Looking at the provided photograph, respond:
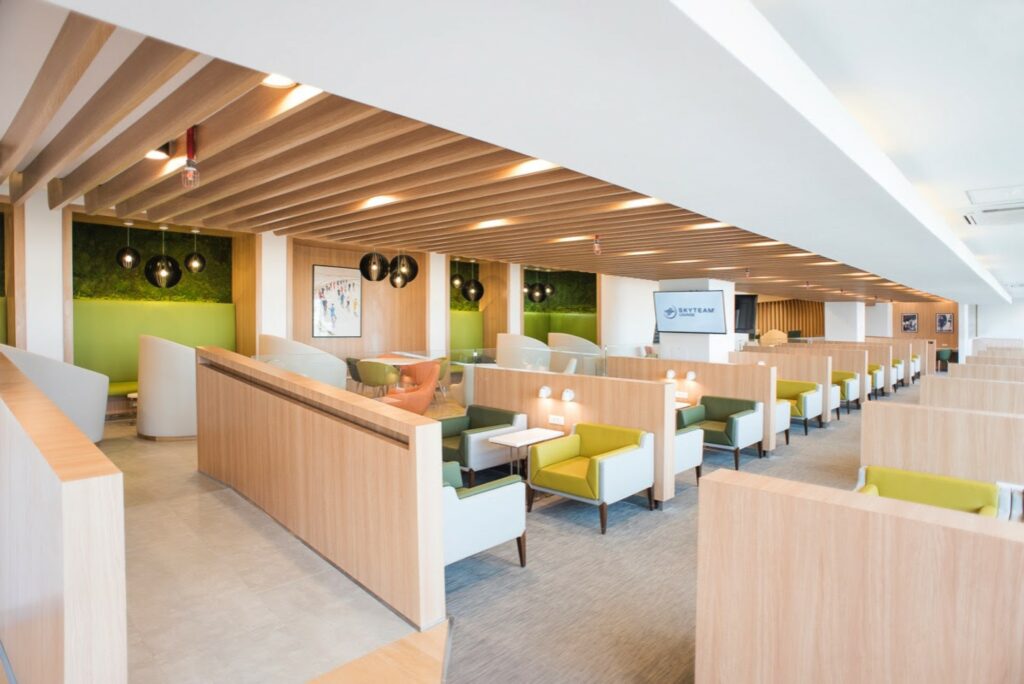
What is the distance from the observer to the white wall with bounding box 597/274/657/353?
46.8 feet

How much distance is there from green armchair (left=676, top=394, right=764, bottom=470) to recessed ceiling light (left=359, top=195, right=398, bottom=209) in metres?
4.35

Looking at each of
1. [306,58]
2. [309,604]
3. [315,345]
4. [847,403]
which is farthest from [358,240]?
→ [847,403]

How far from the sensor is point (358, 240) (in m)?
7.82

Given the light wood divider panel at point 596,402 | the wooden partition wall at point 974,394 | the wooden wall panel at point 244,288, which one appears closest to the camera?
the light wood divider panel at point 596,402

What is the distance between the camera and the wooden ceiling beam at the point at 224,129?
2.98 m

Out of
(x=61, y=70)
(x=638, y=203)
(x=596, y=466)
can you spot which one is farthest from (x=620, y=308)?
(x=61, y=70)

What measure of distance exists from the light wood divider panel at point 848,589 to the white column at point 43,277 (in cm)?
796

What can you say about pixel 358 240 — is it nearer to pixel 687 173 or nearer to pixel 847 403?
pixel 687 173

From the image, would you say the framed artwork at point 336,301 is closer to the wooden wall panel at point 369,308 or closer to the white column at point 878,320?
the wooden wall panel at point 369,308

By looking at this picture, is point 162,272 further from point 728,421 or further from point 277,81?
point 728,421

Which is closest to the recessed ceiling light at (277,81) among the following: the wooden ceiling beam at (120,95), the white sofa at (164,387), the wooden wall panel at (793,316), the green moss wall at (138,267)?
the wooden ceiling beam at (120,95)

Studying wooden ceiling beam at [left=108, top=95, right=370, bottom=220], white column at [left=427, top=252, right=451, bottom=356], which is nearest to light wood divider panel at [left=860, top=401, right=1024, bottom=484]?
wooden ceiling beam at [left=108, top=95, right=370, bottom=220]

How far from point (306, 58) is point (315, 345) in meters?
8.86

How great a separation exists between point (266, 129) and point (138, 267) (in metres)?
6.55
